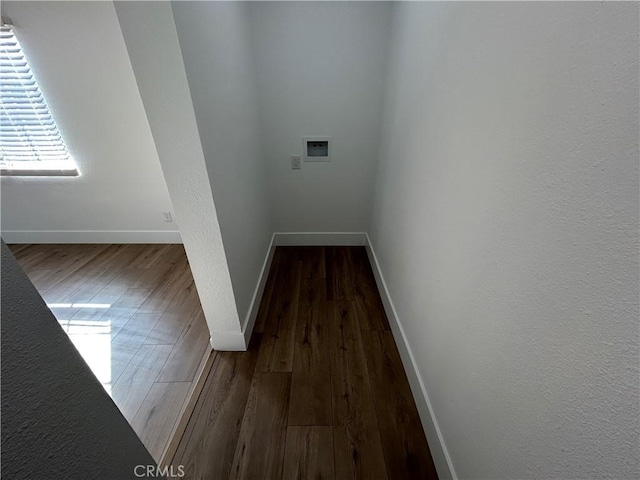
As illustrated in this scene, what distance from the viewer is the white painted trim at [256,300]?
1446mm

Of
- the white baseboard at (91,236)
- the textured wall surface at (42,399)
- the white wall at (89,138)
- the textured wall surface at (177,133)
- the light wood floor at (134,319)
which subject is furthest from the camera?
the white baseboard at (91,236)

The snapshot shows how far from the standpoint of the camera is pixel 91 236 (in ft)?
8.43

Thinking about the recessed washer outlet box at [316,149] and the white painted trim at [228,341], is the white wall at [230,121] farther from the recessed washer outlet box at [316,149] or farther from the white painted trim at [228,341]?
the recessed washer outlet box at [316,149]

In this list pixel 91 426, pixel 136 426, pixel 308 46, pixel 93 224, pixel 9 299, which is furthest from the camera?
Answer: pixel 93 224

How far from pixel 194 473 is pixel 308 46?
241 cm

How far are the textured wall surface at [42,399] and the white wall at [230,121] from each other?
71cm

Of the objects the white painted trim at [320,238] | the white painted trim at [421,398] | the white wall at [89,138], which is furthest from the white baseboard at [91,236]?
the white painted trim at [421,398]

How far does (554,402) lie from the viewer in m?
0.47

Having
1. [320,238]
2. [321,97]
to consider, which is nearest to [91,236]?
[320,238]

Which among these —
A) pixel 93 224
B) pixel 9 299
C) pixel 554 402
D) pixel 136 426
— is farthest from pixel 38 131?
pixel 554 402

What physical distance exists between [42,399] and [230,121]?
120 centimetres

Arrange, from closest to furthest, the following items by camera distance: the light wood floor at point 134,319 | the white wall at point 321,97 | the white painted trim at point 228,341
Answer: the light wood floor at point 134,319 → the white painted trim at point 228,341 → the white wall at point 321,97

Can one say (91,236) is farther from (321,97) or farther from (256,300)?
(321,97)

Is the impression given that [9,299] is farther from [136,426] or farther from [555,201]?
[136,426]
